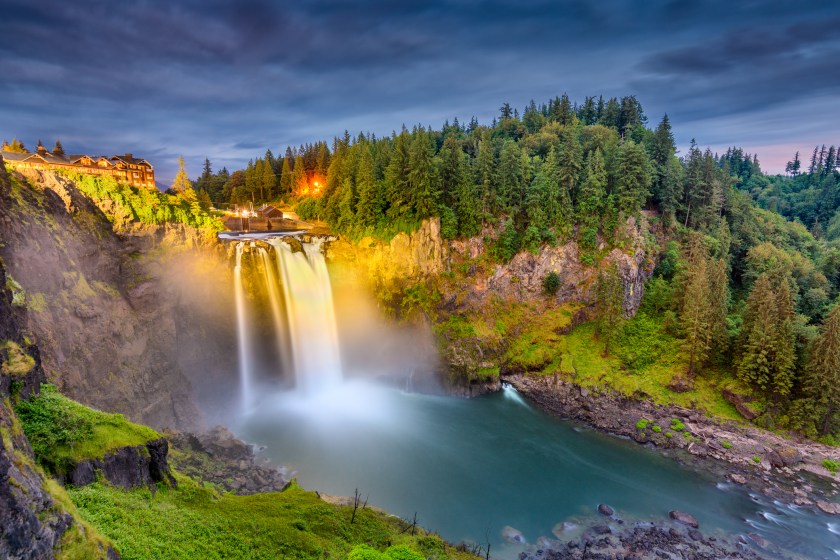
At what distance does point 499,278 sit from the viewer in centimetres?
4647

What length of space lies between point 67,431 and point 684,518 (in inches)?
1229

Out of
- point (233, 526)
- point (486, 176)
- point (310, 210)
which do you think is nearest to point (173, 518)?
point (233, 526)

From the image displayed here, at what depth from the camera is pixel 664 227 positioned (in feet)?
168

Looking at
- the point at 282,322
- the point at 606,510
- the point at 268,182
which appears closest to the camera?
the point at 606,510

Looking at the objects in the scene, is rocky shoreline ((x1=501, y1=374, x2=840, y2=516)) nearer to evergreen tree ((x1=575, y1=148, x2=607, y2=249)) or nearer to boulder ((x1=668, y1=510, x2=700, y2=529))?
boulder ((x1=668, y1=510, x2=700, y2=529))

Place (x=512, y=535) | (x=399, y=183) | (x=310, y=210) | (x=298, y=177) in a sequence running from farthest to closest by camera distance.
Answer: (x=298, y=177), (x=310, y=210), (x=399, y=183), (x=512, y=535)

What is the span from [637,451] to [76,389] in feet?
127

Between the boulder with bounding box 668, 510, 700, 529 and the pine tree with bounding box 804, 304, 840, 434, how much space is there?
15386 millimetres

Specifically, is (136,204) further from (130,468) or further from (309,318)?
(130,468)

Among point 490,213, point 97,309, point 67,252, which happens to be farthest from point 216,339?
point 490,213

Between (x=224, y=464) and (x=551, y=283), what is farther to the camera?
(x=551, y=283)

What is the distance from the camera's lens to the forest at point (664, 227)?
3400cm

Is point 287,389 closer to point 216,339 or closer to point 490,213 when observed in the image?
point 216,339

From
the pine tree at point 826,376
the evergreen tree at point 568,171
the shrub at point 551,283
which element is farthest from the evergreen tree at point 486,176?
the pine tree at point 826,376
